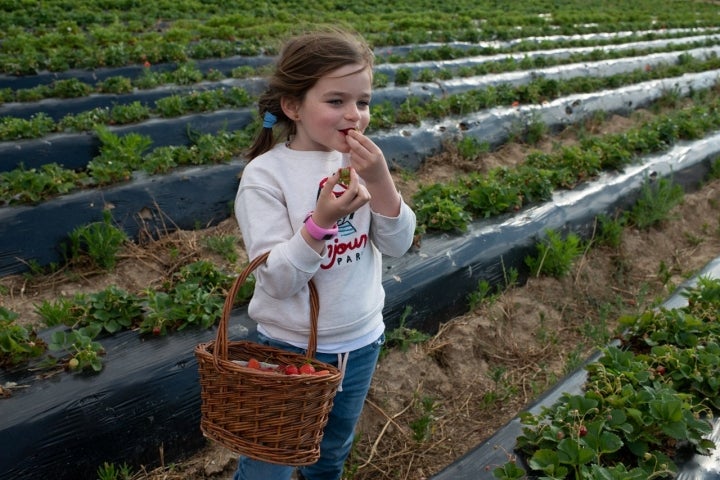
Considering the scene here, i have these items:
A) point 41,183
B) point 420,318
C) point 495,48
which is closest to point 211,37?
point 495,48

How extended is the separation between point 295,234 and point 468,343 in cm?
252

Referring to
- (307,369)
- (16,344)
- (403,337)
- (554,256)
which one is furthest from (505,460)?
(554,256)

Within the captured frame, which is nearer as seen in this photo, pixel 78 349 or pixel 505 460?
pixel 505 460

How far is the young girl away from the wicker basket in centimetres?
11

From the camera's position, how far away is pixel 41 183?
445 centimetres

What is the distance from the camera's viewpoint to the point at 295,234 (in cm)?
182

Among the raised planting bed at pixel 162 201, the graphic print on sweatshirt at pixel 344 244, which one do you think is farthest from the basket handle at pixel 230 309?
the raised planting bed at pixel 162 201

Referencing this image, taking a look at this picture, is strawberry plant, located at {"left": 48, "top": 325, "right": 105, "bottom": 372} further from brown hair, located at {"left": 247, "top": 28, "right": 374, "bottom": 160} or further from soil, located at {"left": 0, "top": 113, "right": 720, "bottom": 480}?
brown hair, located at {"left": 247, "top": 28, "right": 374, "bottom": 160}

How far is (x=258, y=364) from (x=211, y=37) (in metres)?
9.71

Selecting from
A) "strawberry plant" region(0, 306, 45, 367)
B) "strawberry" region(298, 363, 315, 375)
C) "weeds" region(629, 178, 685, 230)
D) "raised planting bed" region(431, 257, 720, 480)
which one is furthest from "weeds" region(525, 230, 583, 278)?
"strawberry plant" region(0, 306, 45, 367)

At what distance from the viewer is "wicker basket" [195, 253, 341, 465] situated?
5.64 ft

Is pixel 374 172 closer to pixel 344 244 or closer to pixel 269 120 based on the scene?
pixel 344 244

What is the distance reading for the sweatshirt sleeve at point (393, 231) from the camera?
6.56 ft

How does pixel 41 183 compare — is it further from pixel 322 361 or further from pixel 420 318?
pixel 322 361
